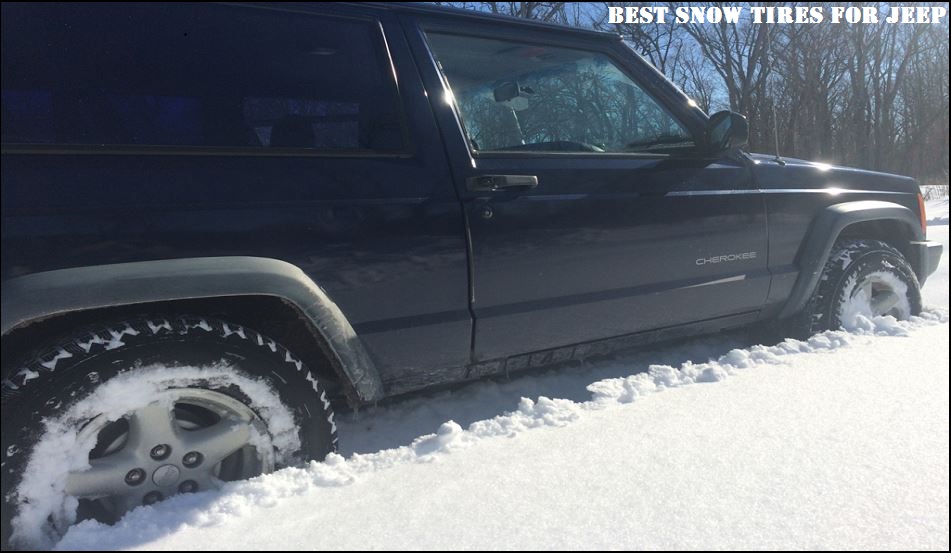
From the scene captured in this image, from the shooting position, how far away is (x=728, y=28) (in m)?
13.4

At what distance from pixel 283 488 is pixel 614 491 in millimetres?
921

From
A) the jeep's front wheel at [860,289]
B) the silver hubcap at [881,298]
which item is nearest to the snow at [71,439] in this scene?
the jeep's front wheel at [860,289]

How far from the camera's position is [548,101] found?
2438 millimetres

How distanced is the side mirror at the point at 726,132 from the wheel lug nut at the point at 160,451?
234 centimetres

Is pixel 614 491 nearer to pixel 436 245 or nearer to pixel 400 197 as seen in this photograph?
pixel 436 245

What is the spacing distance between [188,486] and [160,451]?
129mm

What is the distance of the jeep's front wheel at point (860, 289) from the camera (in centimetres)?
295

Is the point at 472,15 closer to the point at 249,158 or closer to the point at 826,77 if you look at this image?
the point at 249,158

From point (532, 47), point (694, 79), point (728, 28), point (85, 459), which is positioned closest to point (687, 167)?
point (532, 47)

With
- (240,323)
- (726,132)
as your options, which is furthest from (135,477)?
(726,132)

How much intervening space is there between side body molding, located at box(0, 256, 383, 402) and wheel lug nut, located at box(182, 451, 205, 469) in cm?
42

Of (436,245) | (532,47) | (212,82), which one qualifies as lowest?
(436,245)

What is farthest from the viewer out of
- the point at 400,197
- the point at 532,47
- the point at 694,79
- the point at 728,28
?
the point at 728,28

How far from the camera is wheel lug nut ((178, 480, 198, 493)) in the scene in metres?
1.59
